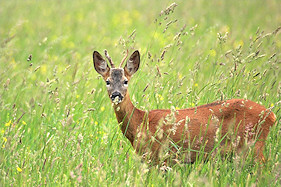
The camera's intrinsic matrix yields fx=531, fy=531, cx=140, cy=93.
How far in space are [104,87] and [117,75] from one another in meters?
1.26

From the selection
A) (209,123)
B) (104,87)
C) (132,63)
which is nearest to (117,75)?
(132,63)

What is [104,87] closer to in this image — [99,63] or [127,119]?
[99,63]

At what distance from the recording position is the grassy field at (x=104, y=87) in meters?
4.32

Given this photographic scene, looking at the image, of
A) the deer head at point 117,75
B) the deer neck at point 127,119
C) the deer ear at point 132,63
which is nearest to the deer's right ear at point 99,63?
the deer head at point 117,75

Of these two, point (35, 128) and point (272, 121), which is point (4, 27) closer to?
point (35, 128)

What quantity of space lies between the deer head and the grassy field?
182mm

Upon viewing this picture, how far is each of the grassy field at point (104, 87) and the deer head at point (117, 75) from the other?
0.18m

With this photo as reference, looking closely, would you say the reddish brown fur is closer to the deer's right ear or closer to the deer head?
the deer head

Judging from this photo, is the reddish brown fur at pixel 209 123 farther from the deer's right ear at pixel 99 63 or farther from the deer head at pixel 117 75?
the deer's right ear at pixel 99 63

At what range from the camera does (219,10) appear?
538 inches

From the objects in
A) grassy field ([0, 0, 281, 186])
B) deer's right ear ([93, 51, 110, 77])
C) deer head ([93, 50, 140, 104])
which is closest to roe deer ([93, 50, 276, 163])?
deer head ([93, 50, 140, 104])

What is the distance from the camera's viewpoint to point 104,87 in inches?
257

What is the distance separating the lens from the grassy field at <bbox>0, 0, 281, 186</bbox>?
14.2 feet

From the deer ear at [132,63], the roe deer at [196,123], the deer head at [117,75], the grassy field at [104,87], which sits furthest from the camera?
the deer ear at [132,63]
